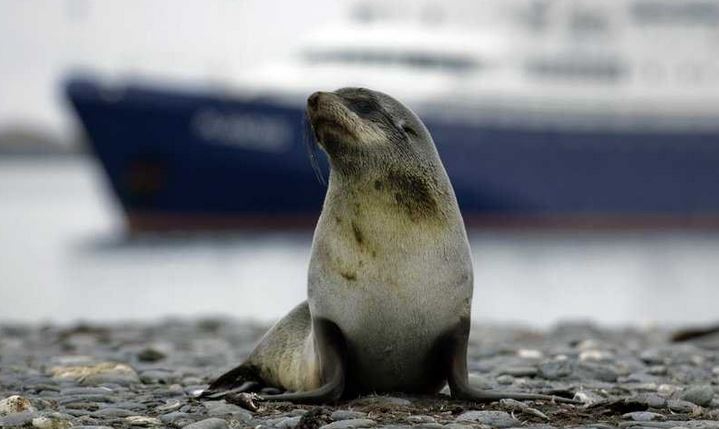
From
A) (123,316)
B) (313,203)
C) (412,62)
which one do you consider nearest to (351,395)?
(123,316)

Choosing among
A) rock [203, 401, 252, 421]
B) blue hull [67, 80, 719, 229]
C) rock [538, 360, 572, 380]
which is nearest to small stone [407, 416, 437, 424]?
rock [203, 401, 252, 421]

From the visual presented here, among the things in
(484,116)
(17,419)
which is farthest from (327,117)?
(484,116)

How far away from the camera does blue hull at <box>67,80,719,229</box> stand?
105 ft

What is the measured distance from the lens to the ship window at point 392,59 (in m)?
35.8

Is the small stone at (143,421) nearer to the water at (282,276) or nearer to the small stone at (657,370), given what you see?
the small stone at (657,370)

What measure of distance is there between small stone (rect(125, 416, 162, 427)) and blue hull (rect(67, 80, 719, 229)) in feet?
85.3

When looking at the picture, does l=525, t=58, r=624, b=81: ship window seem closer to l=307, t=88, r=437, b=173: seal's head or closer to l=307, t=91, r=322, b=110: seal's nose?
l=307, t=88, r=437, b=173: seal's head

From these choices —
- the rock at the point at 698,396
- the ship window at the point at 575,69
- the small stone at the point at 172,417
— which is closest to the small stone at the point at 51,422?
the small stone at the point at 172,417

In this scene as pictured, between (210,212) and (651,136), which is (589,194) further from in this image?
(210,212)

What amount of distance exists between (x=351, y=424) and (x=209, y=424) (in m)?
0.51

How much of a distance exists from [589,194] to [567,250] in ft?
14.9

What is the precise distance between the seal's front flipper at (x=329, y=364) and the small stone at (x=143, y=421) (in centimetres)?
54

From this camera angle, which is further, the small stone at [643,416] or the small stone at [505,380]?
the small stone at [505,380]

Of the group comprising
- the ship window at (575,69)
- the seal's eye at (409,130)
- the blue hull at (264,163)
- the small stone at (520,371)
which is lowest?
the small stone at (520,371)
